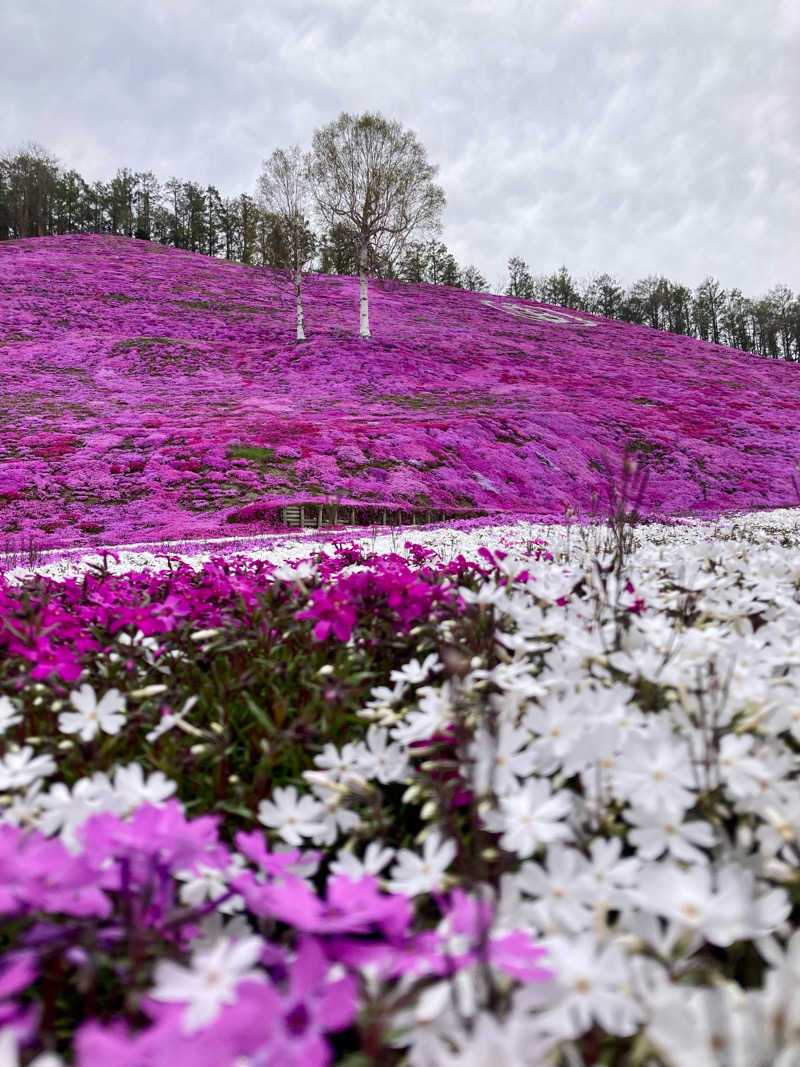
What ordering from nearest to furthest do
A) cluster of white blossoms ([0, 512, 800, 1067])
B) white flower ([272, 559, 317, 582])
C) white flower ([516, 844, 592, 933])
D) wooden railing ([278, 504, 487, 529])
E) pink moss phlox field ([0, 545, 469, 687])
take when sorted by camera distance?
cluster of white blossoms ([0, 512, 800, 1067])
white flower ([516, 844, 592, 933])
pink moss phlox field ([0, 545, 469, 687])
white flower ([272, 559, 317, 582])
wooden railing ([278, 504, 487, 529])

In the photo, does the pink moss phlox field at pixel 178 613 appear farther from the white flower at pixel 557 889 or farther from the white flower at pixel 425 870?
the white flower at pixel 557 889

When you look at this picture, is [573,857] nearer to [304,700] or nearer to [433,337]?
[304,700]

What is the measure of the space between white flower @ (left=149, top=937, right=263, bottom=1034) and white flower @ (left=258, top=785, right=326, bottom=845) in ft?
1.43

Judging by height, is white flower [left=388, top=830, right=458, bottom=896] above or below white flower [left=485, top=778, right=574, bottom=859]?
below

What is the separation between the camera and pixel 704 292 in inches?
2680

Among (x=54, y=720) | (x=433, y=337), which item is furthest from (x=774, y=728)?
(x=433, y=337)

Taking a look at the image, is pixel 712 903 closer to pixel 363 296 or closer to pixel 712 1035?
pixel 712 1035

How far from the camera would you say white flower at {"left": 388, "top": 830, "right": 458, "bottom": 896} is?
1.01 m

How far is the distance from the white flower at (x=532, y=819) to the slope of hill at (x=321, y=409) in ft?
11.1

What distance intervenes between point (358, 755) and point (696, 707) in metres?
0.75

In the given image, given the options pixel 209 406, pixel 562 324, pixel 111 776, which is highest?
pixel 562 324

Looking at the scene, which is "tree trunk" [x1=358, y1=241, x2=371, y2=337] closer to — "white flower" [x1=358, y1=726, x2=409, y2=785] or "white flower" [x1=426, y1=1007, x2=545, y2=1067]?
"white flower" [x1=358, y1=726, x2=409, y2=785]

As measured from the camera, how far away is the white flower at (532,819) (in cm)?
101

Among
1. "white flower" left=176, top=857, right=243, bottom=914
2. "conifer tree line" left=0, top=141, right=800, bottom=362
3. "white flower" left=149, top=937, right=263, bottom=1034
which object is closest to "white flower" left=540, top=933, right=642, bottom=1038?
"white flower" left=149, top=937, right=263, bottom=1034
